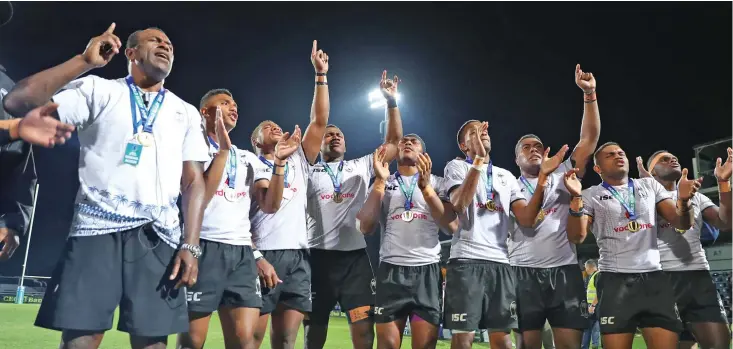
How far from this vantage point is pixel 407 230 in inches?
212

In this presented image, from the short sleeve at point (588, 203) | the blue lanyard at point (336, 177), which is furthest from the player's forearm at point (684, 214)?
the blue lanyard at point (336, 177)

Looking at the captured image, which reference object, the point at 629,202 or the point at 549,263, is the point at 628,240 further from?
the point at 549,263

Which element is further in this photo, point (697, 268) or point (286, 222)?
point (697, 268)

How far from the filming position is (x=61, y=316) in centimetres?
272

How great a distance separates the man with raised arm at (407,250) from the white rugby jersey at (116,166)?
234 cm

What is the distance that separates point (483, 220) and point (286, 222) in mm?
1745

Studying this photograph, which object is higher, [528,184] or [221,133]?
[221,133]

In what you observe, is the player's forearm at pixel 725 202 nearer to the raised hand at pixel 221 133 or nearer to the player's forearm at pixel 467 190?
the player's forearm at pixel 467 190

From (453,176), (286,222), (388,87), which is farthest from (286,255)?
(388,87)

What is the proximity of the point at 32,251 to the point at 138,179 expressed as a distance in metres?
51.9

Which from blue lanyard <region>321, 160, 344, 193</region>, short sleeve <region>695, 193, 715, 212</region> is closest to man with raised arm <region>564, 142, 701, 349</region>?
short sleeve <region>695, 193, 715, 212</region>

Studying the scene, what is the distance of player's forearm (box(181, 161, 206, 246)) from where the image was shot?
324 centimetres

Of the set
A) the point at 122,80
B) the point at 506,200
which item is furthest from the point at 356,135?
the point at 122,80

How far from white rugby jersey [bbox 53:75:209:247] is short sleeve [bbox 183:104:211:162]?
117 mm
